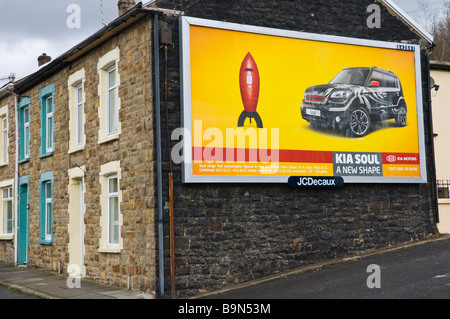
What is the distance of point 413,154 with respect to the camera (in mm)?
17391

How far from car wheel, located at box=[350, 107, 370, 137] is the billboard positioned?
3 cm

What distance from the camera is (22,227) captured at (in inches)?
899

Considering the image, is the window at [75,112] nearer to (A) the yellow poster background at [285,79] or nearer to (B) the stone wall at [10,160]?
(A) the yellow poster background at [285,79]

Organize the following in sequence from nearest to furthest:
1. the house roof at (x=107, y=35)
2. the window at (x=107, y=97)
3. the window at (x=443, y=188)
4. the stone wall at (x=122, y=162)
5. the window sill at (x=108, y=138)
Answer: the stone wall at (x=122, y=162)
the house roof at (x=107, y=35)
the window sill at (x=108, y=138)
the window at (x=107, y=97)
the window at (x=443, y=188)

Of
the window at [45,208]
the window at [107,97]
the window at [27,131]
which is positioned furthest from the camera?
the window at [27,131]

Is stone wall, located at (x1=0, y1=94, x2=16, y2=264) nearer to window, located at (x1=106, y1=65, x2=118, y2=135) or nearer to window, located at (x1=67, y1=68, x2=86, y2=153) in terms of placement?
window, located at (x1=67, y1=68, x2=86, y2=153)

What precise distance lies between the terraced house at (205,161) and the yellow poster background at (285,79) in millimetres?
40

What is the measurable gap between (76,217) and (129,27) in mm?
6003

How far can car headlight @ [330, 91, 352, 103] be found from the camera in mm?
16453

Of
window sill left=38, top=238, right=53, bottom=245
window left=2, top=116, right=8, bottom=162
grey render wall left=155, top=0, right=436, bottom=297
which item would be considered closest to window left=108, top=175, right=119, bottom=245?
grey render wall left=155, top=0, right=436, bottom=297

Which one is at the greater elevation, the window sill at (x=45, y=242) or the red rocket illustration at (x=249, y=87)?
the red rocket illustration at (x=249, y=87)

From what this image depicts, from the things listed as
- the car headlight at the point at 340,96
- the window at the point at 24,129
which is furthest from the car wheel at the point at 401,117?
the window at the point at 24,129

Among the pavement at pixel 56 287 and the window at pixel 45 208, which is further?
the window at pixel 45 208

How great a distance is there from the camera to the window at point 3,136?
24.8 metres
